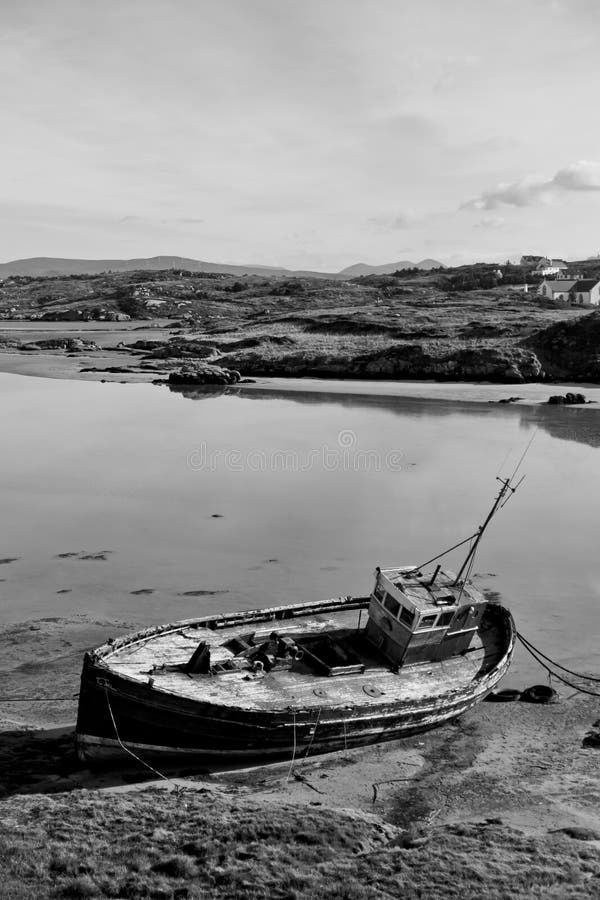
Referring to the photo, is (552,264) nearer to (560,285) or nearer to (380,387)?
(560,285)

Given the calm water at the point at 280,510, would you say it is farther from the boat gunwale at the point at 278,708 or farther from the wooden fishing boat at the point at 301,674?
the wooden fishing boat at the point at 301,674

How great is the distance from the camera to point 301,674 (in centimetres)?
1570

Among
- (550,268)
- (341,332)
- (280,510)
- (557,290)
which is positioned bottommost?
(280,510)

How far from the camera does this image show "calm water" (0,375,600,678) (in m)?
20.0

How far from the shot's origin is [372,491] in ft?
94.6

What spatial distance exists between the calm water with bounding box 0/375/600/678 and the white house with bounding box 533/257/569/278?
99.1 m

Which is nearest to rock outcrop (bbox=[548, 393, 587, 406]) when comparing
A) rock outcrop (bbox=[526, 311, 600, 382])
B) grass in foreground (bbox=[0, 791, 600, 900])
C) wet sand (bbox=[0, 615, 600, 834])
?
rock outcrop (bbox=[526, 311, 600, 382])

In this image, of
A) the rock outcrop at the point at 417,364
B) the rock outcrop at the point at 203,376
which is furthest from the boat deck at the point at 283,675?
the rock outcrop at the point at 417,364

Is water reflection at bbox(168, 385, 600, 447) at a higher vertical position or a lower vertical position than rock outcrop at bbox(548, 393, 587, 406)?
lower

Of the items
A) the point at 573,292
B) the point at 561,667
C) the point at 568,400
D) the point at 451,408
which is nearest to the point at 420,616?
the point at 561,667

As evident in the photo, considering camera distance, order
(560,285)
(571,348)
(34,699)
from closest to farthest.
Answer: (34,699), (571,348), (560,285)

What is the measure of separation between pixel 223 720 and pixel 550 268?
14251 centimetres

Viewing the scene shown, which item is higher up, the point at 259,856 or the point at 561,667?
the point at 561,667

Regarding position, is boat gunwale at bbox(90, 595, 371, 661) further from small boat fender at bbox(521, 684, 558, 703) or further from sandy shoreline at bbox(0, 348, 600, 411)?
sandy shoreline at bbox(0, 348, 600, 411)
